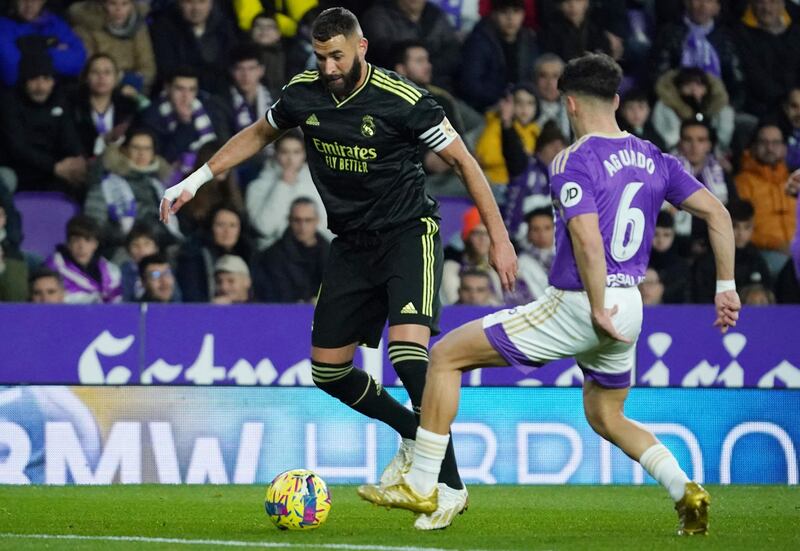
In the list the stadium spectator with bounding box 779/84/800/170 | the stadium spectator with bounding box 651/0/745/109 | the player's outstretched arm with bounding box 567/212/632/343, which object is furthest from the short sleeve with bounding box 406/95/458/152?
the stadium spectator with bounding box 779/84/800/170

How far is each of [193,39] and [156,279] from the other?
2.63 m

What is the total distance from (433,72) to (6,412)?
18.4 ft

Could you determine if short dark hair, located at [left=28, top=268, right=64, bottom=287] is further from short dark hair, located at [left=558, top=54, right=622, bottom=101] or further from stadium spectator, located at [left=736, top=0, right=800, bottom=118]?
stadium spectator, located at [left=736, top=0, right=800, bottom=118]

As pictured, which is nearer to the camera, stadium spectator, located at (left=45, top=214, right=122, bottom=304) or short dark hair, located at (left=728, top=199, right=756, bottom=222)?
stadium spectator, located at (left=45, top=214, right=122, bottom=304)

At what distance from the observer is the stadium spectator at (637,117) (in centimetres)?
1394

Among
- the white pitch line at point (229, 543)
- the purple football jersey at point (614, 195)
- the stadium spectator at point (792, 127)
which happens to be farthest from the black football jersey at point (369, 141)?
the stadium spectator at point (792, 127)

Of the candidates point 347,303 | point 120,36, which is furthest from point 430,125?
point 120,36

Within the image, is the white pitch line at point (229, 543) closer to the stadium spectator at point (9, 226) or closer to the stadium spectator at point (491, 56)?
the stadium spectator at point (9, 226)

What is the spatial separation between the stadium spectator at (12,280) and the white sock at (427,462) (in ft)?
21.0

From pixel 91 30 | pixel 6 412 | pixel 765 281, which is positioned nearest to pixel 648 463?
pixel 6 412

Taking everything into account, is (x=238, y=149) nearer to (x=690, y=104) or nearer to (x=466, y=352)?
(x=466, y=352)

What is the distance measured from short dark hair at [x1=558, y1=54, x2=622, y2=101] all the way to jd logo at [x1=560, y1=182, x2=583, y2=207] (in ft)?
1.46

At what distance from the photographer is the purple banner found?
11.1 metres

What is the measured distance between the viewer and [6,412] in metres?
10.3
